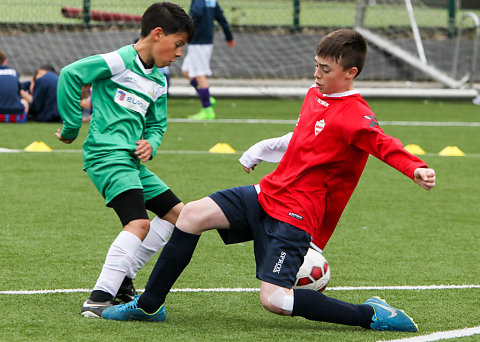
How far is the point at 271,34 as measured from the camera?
1845 centimetres

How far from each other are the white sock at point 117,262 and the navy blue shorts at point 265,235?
0.44 m

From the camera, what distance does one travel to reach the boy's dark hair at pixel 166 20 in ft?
14.7

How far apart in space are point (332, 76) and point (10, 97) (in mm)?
8545

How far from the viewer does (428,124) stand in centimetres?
1307

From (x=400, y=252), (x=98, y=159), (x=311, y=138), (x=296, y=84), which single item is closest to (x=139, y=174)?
(x=98, y=159)

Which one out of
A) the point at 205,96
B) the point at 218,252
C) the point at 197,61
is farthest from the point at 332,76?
the point at 197,61

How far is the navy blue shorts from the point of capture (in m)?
3.98

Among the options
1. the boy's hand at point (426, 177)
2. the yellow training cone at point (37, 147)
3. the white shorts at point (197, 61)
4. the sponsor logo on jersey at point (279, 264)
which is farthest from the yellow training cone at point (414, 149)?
the boy's hand at point (426, 177)

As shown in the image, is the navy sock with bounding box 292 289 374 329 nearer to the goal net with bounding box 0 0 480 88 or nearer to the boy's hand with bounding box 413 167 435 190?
the boy's hand with bounding box 413 167 435 190

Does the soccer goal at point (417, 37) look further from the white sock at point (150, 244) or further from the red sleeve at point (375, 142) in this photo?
the red sleeve at point (375, 142)

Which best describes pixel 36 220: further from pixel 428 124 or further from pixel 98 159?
pixel 428 124

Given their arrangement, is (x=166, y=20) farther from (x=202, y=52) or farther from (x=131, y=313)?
(x=202, y=52)

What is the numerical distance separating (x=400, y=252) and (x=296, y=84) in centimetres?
1112

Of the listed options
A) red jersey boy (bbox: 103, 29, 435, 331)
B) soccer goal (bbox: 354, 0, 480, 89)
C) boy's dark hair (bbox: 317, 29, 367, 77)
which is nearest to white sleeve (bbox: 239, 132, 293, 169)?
red jersey boy (bbox: 103, 29, 435, 331)
